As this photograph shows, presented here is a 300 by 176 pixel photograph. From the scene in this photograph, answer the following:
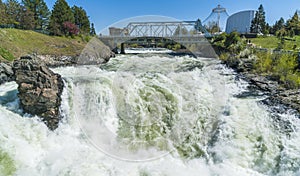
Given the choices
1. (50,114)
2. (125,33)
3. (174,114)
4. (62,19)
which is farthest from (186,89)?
(62,19)

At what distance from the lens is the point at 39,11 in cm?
2855

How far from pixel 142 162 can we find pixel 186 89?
3.57 meters

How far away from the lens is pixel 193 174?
14.1ft

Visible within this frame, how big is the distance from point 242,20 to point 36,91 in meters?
44.3

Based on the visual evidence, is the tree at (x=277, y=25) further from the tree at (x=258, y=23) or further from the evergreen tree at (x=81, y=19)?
the evergreen tree at (x=81, y=19)

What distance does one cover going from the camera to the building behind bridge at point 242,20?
1555 inches

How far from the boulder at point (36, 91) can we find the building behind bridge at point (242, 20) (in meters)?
39.8

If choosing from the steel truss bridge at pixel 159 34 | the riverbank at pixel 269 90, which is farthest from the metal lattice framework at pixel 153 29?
the riverbank at pixel 269 90

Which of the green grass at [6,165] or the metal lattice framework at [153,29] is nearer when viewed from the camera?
the green grass at [6,165]

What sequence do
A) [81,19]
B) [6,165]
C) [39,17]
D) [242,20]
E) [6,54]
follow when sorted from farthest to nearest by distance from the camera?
1. [242,20]
2. [81,19]
3. [39,17]
4. [6,54]
5. [6,165]

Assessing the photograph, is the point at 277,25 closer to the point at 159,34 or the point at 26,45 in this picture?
the point at 159,34

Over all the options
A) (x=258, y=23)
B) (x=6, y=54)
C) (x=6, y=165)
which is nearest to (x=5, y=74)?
(x=6, y=54)

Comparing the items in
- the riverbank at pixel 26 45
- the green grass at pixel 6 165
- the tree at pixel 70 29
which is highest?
the tree at pixel 70 29

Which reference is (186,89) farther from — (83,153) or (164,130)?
(83,153)
